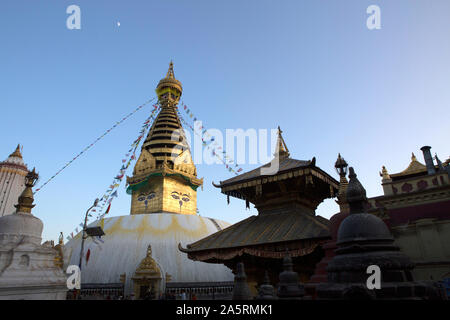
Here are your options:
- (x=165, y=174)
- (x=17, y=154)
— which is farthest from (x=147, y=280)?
(x=17, y=154)

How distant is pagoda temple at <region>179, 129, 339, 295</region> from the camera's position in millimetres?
9875

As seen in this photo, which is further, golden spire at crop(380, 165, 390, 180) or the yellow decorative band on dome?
the yellow decorative band on dome

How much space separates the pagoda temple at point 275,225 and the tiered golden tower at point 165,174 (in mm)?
14030

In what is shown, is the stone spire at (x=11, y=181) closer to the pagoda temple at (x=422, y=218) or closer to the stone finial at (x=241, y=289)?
the stone finial at (x=241, y=289)

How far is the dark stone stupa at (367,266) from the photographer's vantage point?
3.88m

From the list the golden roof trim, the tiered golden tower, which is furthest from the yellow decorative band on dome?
the golden roof trim

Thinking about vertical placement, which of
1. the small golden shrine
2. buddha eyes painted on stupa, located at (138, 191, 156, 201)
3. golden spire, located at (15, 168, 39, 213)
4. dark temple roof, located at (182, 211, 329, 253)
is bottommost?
the small golden shrine

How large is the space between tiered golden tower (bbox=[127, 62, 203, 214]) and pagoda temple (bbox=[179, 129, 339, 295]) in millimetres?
14030

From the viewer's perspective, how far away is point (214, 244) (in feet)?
38.1

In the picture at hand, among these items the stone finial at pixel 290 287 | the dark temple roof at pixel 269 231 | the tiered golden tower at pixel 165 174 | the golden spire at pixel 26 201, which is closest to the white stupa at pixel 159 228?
the tiered golden tower at pixel 165 174

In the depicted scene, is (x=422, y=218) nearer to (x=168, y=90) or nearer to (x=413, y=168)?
(x=413, y=168)

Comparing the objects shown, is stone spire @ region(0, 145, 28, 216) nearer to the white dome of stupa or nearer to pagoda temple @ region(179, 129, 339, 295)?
the white dome of stupa
